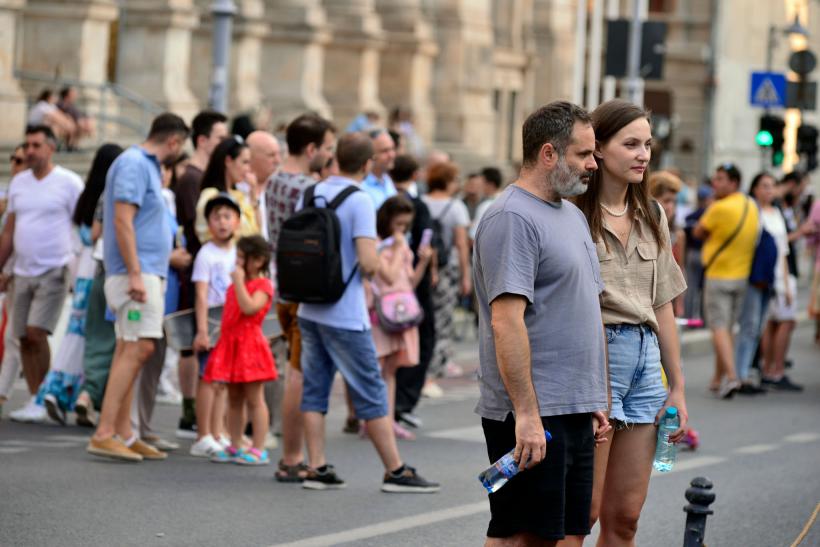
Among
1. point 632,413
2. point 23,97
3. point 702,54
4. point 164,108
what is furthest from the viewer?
point 702,54

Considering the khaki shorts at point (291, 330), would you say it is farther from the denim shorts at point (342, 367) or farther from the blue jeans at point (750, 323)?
the blue jeans at point (750, 323)

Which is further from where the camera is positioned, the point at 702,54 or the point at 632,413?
the point at 702,54

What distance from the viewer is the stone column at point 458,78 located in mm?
34688

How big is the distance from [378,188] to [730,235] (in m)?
4.19

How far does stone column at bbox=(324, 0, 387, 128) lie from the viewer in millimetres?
31312

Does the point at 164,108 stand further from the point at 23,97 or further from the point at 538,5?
the point at 538,5

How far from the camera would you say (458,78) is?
3469 cm

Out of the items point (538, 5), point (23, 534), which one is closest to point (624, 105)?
point (23, 534)

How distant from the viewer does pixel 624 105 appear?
23.3 ft

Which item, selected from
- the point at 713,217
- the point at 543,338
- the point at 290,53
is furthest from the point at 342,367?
the point at 290,53

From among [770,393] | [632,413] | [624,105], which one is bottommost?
[770,393]

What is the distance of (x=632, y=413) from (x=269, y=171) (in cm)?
554

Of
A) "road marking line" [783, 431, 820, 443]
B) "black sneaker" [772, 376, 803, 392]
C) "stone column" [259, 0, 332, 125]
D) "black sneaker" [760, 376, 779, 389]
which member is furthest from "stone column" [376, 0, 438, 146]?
"road marking line" [783, 431, 820, 443]

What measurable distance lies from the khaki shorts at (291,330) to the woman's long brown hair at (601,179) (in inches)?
142
